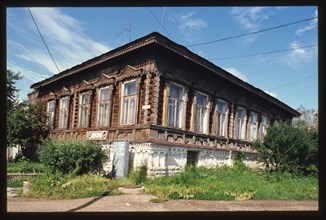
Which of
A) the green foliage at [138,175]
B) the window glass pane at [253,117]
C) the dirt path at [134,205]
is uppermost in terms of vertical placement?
the window glass pane at [253,117]

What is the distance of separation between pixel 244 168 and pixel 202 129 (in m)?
3.08

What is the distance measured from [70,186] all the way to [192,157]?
5829 millimetres

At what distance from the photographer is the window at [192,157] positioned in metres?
12.6

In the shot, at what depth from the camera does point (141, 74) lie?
11.3 meters

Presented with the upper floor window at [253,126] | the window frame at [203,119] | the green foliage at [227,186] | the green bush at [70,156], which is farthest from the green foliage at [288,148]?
the green bush at [70,156]

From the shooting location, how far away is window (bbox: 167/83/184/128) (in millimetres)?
11799

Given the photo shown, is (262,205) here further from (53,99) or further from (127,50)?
(53,99)

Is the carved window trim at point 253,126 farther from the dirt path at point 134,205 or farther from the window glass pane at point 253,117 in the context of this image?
the dirt path at point 134,205

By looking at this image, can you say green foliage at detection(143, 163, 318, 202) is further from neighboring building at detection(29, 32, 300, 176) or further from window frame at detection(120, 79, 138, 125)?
window frame at detection(120, 79, 138, 125)

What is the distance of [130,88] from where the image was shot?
1217 cm

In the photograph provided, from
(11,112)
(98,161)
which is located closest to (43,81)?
(11,112)

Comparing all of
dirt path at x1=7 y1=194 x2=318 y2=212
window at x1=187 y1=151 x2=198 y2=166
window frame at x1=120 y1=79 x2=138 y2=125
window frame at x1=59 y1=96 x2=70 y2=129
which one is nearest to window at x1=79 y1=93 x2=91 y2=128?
window frame at x1=59 y1=96 x2=70 y2=129

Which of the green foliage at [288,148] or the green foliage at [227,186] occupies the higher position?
the green foliage at [288,148]
